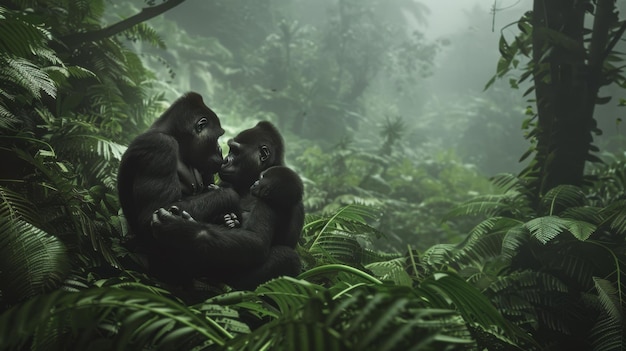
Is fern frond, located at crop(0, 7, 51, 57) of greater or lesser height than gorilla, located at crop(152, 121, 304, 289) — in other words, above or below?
above

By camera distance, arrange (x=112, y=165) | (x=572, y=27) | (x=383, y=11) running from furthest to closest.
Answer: (x=383, y=11)
(x=572, y=27)
(x=112, y=165)

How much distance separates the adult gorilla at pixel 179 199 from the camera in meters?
1.79

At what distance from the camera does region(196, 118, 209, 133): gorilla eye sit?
2254mm

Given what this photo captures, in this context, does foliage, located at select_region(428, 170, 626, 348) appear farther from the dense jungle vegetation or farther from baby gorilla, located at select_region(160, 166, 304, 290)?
baby gorilla, located at select_region(160, 166, 304, 290)

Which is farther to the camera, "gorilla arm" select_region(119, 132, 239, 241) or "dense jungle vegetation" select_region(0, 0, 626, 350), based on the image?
"gorilla arm" select_region(119, 132, 239, 241)

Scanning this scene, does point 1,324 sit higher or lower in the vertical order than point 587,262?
lower

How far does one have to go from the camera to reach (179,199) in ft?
6.48

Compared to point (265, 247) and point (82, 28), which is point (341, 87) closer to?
point (82, 28)

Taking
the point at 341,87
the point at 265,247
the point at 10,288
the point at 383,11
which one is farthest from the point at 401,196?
the point at 383,11

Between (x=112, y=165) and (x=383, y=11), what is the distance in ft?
103

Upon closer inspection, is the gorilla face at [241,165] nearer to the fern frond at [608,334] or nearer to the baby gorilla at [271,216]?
the baby gorilla at [271,216]

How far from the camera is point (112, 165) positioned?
3293 mm

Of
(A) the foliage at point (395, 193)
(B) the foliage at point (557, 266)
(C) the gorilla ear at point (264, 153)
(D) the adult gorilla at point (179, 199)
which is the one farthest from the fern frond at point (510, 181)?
(D) the adult gorilla at point (179, 199)

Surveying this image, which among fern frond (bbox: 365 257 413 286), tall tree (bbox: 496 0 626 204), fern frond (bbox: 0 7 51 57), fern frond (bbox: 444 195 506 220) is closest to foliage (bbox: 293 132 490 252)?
fern frond (bbox: 444 195 506 220)
